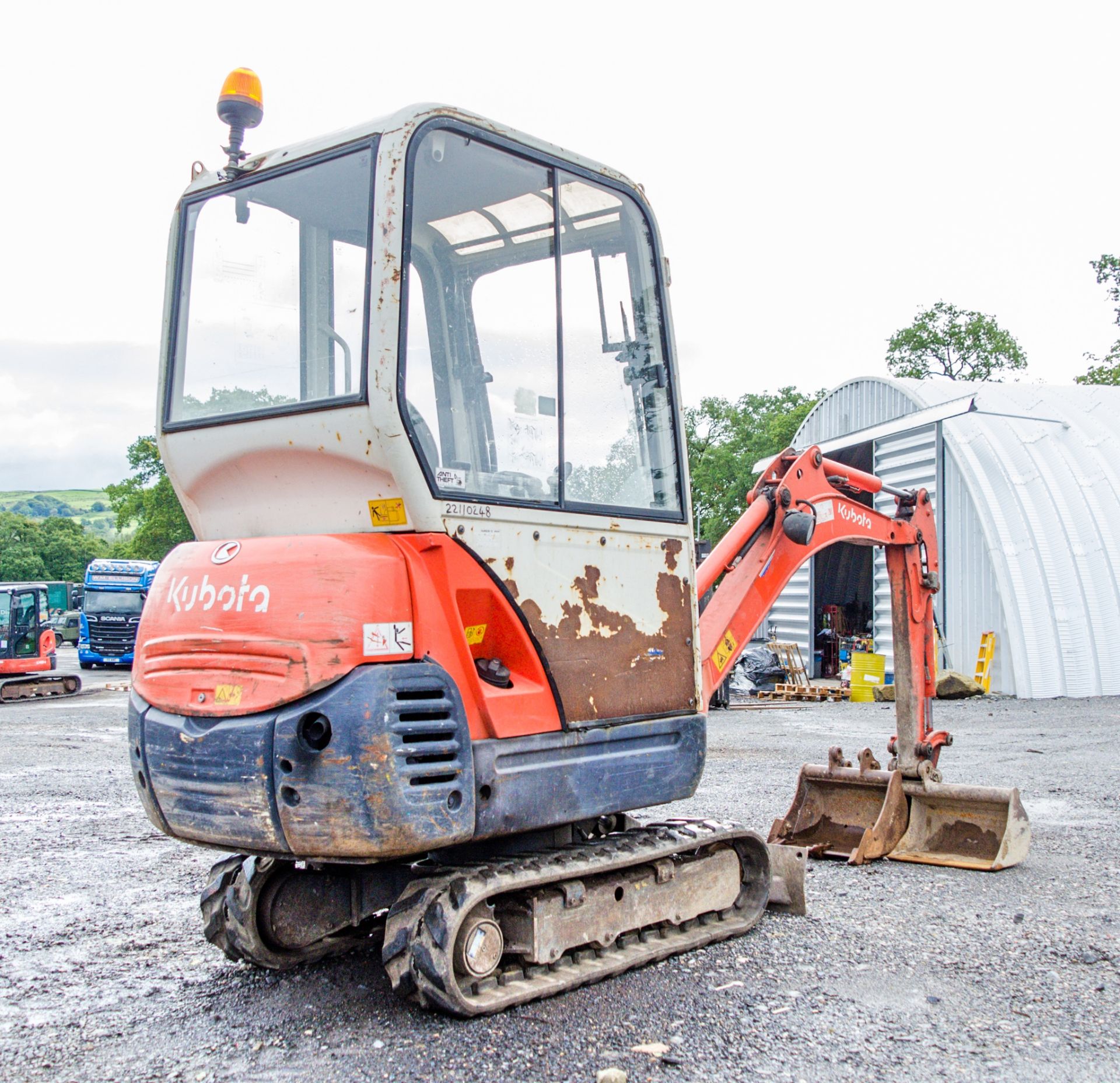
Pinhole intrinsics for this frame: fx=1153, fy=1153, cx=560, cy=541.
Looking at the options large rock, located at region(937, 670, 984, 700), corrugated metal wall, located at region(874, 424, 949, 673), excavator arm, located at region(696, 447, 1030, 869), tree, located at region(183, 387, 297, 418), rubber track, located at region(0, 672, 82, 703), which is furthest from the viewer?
rubber track, located at region(0, 672, 82, 703)

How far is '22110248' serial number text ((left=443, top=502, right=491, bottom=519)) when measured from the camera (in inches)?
157

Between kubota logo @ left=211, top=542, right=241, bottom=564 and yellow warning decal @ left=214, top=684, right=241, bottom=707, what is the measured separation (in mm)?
472

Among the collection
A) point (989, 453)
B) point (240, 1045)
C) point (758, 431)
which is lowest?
point (240, 1045)

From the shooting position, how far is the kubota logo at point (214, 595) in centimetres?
395

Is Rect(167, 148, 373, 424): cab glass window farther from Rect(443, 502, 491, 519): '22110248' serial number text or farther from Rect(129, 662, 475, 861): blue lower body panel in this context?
Rect(129, 662, 475, 861): blue lower body panel

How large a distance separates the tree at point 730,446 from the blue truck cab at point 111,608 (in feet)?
64.5

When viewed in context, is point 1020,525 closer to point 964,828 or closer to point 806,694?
point 806,694

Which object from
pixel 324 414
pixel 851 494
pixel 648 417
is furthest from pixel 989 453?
pixel 324 414

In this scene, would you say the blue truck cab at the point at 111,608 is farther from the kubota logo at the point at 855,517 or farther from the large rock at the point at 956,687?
the kubota logo at the point at 855,517

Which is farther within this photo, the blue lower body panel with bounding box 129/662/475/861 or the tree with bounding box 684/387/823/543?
the tree with bounding box 684/387/823/543

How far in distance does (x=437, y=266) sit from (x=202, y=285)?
94 cm

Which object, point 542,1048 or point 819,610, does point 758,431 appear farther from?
point 542,1048

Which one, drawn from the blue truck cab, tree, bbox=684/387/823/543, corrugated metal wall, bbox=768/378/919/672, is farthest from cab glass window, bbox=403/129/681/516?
tree, bbox=684/387/823/543

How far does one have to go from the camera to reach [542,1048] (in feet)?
12.8
